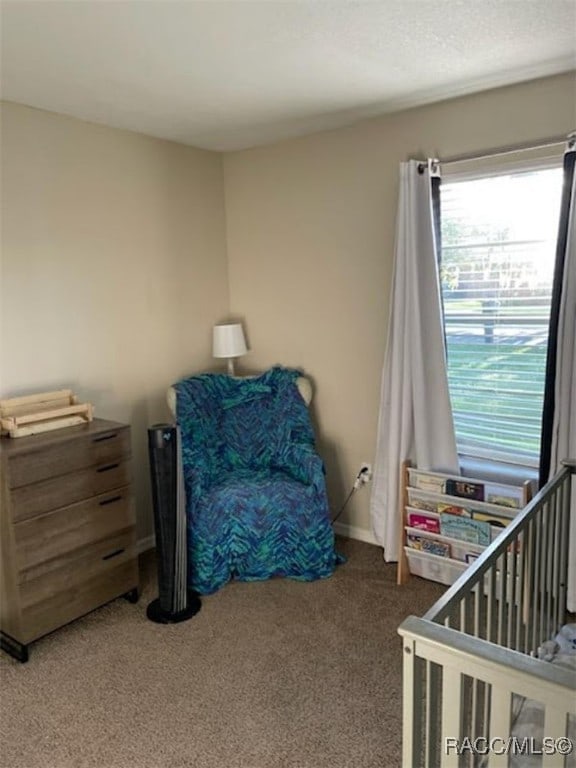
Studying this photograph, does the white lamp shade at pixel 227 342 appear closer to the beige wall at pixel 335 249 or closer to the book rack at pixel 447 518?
the beige wall at pixel 335 249

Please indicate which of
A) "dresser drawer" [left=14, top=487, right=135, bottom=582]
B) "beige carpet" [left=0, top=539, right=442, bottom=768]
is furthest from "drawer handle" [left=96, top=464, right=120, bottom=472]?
"beige carpet" [left=0, top=539, right=442, bottom=768]

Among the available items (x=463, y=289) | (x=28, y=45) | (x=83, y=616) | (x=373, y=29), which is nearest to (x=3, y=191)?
(x=28, y=45)

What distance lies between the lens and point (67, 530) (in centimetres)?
245

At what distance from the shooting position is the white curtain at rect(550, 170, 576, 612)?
2.42 metres

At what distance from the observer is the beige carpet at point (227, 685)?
1.89m

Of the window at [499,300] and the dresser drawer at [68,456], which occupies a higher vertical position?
the window at [499,300]

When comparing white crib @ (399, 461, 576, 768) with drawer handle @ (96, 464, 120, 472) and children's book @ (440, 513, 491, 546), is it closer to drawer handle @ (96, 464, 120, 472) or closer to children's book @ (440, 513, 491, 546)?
children's book @ (440, 513, 491, 546)

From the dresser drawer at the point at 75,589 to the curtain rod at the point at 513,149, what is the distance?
7.83 feet

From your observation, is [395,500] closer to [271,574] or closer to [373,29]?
[271,574]

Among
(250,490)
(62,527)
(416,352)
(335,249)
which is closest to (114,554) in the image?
(62,527)

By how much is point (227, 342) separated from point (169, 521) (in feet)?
3.90

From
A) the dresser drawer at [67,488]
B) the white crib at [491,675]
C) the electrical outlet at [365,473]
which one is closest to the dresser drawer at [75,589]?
the dresser drawer at [67,488]

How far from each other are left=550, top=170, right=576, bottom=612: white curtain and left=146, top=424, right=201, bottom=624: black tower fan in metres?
1.69

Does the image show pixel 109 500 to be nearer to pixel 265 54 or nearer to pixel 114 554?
pixel 114 554
